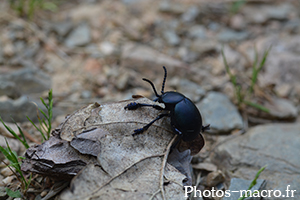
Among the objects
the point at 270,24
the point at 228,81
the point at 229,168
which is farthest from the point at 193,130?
the point at 270,24

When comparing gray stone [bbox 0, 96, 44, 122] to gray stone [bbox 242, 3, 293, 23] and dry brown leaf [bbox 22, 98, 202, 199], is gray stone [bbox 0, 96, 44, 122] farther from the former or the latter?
gray stone [bbox 242, 3, 293, 23]

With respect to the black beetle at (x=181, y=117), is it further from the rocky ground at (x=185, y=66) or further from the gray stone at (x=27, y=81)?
the gray stone at (x=27, y=81)

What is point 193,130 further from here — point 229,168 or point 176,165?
point 229,168

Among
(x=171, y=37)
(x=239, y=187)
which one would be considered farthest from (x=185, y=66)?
(x=239, y=187)

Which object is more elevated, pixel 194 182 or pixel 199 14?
pixel 199 14

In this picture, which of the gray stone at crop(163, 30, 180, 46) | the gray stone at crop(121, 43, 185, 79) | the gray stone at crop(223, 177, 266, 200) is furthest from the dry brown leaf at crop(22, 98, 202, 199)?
the gray stone at crop(163, 30, 180, 46)

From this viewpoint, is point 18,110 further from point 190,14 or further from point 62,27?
point 190,14

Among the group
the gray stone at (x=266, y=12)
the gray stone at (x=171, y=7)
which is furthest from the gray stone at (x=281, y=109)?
the gray stone at (x=171, y=7)
